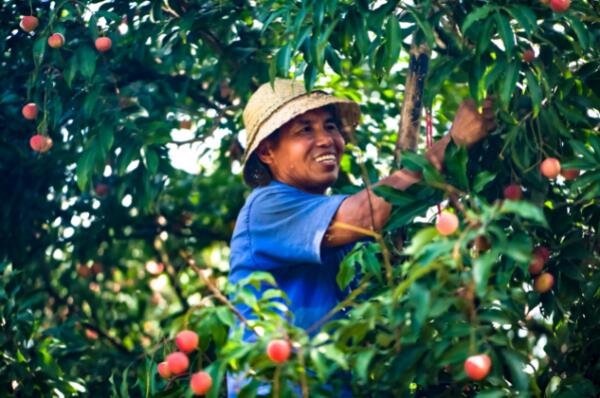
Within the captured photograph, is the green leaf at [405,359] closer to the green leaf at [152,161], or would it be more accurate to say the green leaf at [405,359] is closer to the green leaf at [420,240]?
the green leaf at [420,240]

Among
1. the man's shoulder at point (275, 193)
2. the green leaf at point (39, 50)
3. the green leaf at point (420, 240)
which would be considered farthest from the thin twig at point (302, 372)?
the green leaf at point (39, 50)

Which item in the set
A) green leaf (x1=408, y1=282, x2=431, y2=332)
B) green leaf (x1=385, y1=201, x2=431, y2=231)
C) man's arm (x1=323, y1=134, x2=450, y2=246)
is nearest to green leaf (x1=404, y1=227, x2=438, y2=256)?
green leaf (x1=408, y1=282, x2=431, y2=332)

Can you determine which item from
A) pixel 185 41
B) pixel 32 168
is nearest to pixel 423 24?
pixel 185 41

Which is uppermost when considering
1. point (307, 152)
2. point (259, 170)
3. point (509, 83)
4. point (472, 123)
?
point (509, 83)

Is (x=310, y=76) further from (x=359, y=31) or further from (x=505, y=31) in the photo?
(x=505, y=31)

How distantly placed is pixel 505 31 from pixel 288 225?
842mm

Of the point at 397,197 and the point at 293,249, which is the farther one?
the point at 293,249

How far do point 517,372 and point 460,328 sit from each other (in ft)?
0.55

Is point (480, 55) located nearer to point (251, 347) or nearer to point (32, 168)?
point (251, 347)

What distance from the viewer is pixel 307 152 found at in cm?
409

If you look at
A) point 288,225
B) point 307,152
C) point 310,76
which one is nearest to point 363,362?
point 288,225

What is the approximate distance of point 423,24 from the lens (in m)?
3.61

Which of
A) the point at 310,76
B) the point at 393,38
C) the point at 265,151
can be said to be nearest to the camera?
the point at 393,38

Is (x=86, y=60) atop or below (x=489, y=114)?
atop
